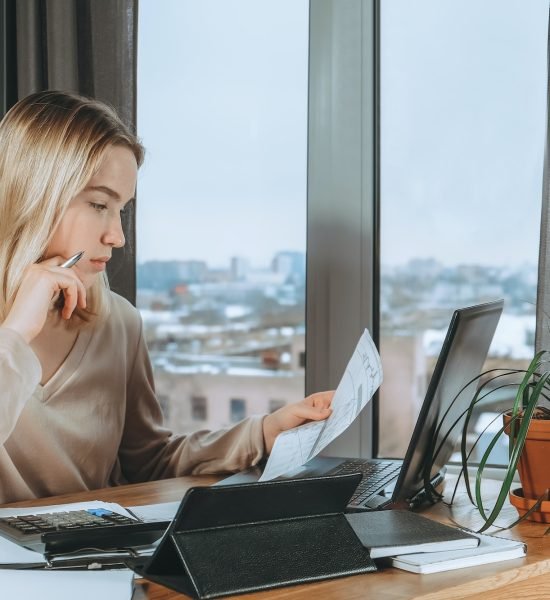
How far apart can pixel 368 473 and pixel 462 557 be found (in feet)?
1.53

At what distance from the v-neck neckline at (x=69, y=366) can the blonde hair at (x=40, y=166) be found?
5.8 inches

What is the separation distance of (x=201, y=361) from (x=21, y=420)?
70cm

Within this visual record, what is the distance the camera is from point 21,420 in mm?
1561

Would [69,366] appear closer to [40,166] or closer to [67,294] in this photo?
[67,294]

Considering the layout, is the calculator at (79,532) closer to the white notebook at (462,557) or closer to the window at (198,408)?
the white notebook at (462,557)

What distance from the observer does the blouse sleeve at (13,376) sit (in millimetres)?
1312

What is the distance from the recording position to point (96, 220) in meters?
1.58

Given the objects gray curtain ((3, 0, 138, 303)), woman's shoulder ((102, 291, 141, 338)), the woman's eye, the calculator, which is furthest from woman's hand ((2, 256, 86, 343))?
gray curtain ((3, 0, 138, 303))

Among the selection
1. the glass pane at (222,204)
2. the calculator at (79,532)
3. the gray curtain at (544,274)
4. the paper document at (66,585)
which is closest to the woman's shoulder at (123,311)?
the glass pane at (222,204)

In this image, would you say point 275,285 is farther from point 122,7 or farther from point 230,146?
point 122,7

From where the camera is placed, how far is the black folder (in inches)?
36.5

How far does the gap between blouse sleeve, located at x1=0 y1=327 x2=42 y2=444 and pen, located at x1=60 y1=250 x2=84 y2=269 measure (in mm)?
215

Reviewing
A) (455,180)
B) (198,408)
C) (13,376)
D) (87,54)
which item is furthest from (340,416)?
(87,54)

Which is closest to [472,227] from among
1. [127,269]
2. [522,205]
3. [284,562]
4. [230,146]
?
[522,205]
